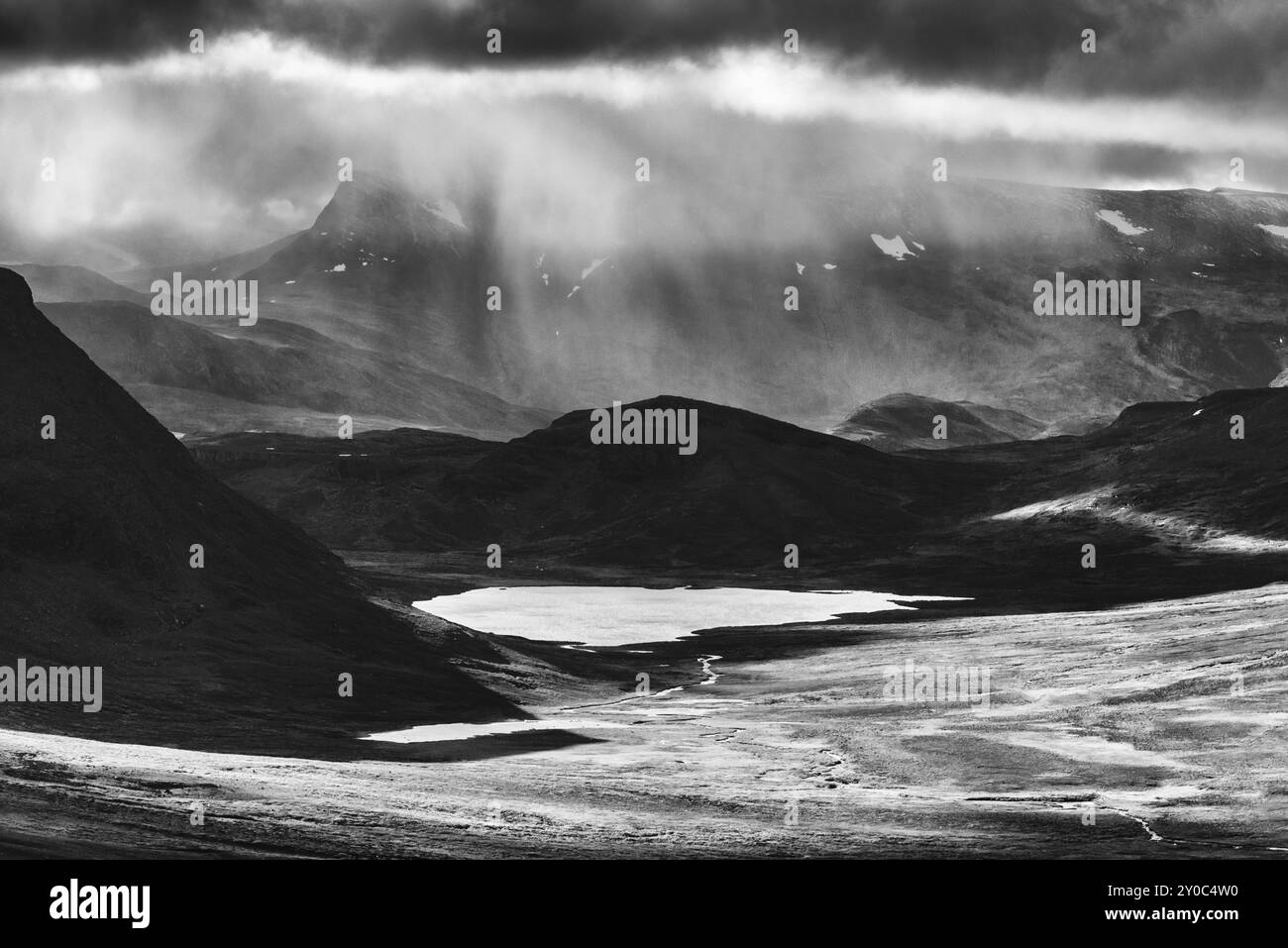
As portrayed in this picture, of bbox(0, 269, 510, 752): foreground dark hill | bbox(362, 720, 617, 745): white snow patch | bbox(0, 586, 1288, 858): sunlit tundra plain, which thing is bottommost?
bbox(0, 586, 1288, 858): sunlit tundra plain

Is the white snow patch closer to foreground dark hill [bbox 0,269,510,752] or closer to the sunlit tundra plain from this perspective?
the sunlit tundra plain

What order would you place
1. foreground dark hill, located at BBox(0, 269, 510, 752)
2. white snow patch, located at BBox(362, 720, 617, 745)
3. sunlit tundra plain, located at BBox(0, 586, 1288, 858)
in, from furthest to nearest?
foreground dark hill, located at BBox(0, 269, 510, 752), white snow patch, located at BBox(362, 720, 617, 745), sunlit tundra plain, located at BBox(0, 586, 1288, 858)

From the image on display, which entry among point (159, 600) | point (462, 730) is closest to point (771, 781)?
point (462, 730)

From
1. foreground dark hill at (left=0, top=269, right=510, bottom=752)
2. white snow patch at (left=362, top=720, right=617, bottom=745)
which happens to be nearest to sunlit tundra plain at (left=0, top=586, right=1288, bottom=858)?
white snow patch at (left=362, top=720, right=617, bottom=745)

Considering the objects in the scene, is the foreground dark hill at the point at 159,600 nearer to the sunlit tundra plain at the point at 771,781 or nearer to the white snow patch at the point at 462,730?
the white snow patch at the point at 462,730

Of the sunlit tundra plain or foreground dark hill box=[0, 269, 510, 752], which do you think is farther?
foreground dark hill box=[0, 269, 510, 752]

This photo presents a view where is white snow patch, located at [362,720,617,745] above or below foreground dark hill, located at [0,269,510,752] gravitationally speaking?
below

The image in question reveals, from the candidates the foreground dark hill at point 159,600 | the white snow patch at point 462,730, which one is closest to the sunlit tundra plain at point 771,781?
the white snow patch at point 462,730
